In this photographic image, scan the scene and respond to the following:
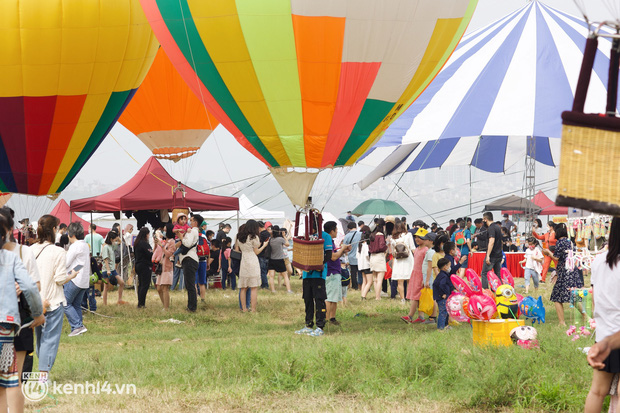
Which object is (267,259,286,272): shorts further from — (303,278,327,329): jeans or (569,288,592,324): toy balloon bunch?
(569,288,592,324): toy balloon bunch

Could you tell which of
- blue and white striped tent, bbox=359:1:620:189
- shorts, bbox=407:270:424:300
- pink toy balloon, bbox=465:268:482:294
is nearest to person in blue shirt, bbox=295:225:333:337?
shorts, bbox=407:270:424:300

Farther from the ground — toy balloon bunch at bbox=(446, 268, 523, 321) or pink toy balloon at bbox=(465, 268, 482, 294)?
pink toy balloon at bbox=(465, 268, 482, 294)

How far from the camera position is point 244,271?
1288 centimetres

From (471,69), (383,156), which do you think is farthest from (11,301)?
(383,156)

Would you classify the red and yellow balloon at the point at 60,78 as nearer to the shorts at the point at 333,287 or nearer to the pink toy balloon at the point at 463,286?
the shorts at the point at 333,287

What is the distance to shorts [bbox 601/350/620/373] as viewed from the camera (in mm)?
4456

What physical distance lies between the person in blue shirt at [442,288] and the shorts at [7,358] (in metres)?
6.56

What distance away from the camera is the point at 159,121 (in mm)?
15789

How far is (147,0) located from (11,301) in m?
6.62

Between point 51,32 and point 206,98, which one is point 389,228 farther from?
point 51,32

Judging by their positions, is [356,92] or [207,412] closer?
[207,412]

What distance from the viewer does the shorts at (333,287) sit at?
1133cm

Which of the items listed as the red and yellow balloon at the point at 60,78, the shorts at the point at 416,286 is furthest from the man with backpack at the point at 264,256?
the shorts at the point at 416,286

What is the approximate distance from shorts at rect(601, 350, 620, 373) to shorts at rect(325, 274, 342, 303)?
6940mm
